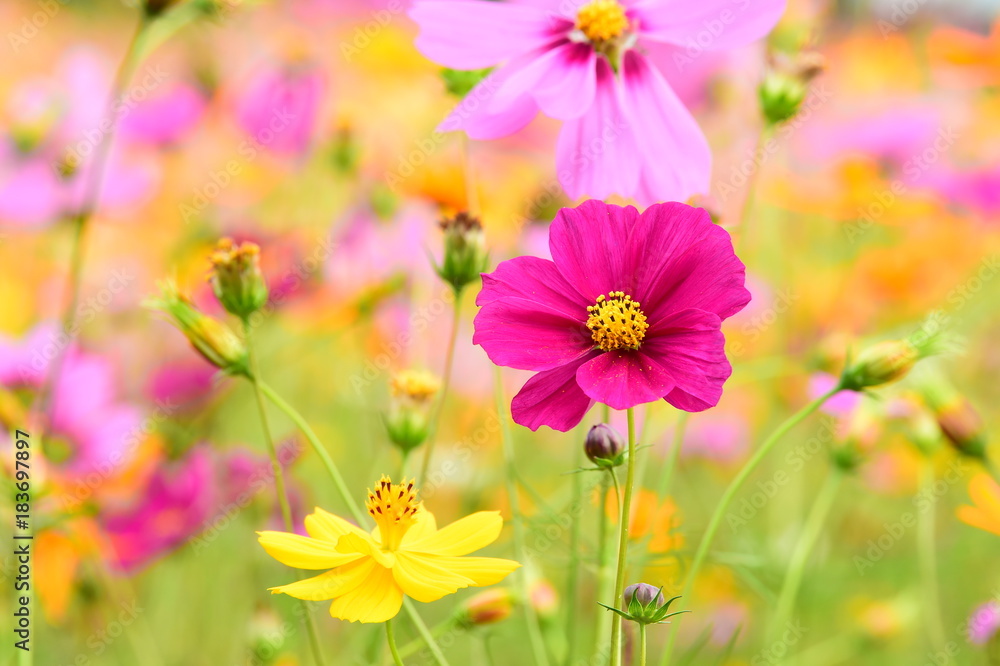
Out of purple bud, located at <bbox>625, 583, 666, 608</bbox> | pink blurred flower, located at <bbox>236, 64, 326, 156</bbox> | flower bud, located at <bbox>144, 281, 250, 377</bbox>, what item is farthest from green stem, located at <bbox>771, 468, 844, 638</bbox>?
pink blurred flower, located at <bbox>236, 64, 326, 156</bbox>

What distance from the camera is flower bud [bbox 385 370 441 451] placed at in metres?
0.42

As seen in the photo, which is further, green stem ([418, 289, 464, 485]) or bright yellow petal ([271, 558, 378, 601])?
green stem ([418, 289, 464, 485])

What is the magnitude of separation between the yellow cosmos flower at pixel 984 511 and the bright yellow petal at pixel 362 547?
244mm

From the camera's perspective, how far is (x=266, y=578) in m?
0.81

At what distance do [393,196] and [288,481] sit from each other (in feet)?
0.90

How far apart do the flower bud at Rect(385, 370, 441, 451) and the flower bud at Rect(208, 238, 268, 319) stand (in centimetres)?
8

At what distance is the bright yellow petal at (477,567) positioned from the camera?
0.90ft

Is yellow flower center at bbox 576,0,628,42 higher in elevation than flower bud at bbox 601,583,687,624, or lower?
higher

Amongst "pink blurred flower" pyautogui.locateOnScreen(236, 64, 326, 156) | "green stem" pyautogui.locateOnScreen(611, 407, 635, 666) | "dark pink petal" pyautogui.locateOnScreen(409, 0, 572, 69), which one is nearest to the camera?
"green stem" pyautogui.locateOnScreen(611, 407, 635, 666)

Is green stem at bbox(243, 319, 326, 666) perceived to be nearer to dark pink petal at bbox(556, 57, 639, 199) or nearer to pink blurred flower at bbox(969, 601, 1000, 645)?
dark pink petal at bbox(556, 57, 639, 199)

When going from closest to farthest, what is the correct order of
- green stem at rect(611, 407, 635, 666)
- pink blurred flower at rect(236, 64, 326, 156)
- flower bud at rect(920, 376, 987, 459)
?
green stem at rect(611, 407, 635, 666) < flower bud at rect(920, 376, 987, 459) < pink blurred flower at rect(236, 64, 326, 156)

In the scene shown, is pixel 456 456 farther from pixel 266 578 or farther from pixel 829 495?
pixel 829 495

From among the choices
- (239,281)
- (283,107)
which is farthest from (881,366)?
(283,107)

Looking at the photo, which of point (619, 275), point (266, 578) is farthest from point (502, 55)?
point (266, 578)
